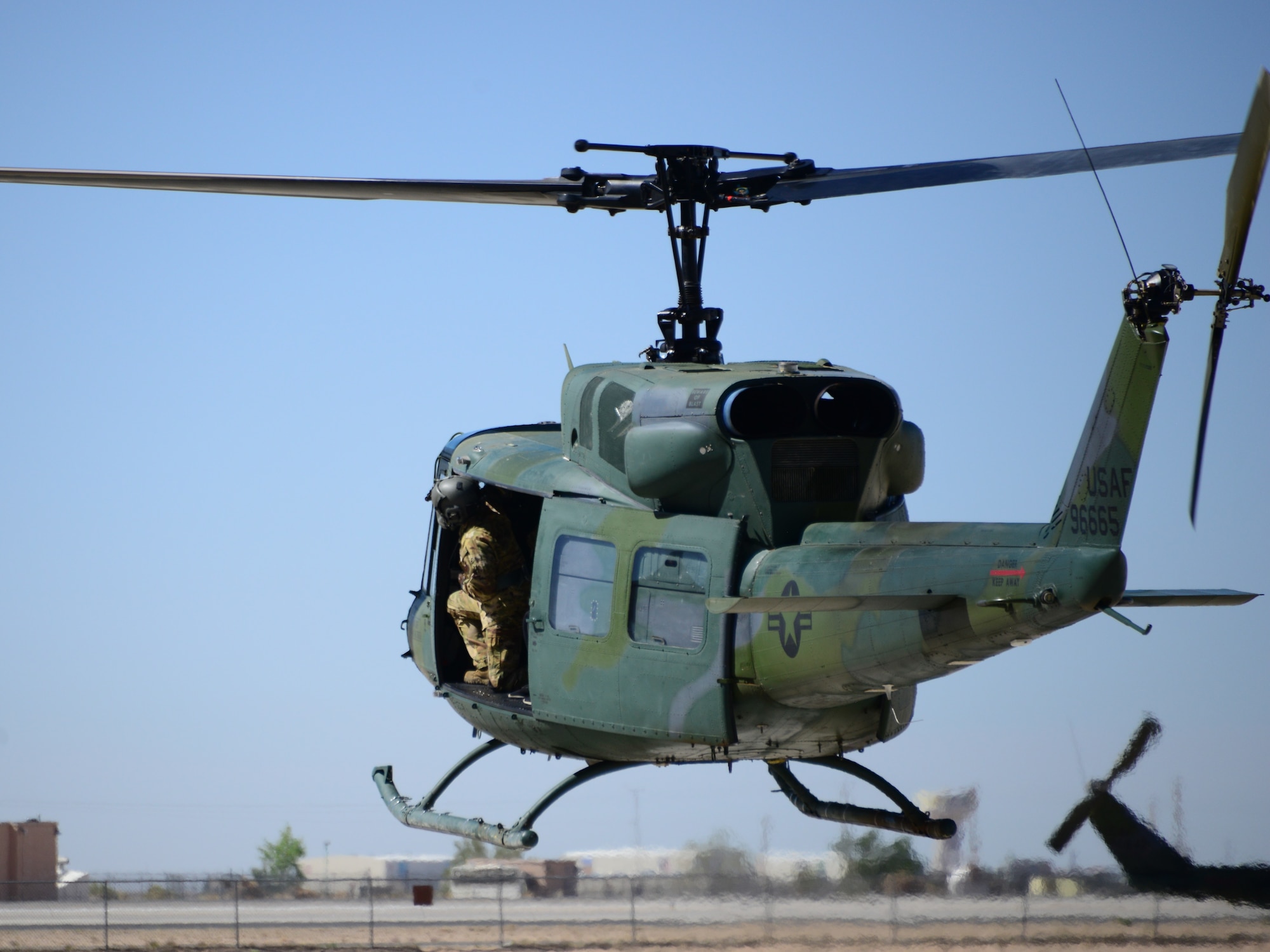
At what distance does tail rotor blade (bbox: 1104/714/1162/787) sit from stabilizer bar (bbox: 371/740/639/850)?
438 centimetres

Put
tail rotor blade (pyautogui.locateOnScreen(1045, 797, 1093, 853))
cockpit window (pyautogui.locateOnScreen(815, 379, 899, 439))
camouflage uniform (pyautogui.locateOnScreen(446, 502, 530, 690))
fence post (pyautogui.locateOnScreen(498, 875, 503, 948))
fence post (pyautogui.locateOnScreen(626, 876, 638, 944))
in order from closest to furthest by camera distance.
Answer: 1. cockpit window (pyautogui.locateOnScreen(815, 379, 899, 439))
2. camouflage uniform (pyautogui.locateOnScreen(446, 502, 530, 690))
3. tail rotor blade (pyautogui.locateOnScreen(1045, 797, 1093, 853))
4. fence post (pyautogui.locateOnScreen(626, 876, 638, 944))
5. fence post (pyautogui.locateOnScreen(498, 875, 503, 948))

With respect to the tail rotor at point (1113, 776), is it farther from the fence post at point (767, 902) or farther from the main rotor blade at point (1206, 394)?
the main rotor blade at point (1206, 394)

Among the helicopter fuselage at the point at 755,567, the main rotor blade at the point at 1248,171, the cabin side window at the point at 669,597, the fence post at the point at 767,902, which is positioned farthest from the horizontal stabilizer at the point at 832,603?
the fence post at the point at 767,902

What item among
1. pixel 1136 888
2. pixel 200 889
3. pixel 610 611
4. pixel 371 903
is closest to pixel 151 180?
pixel 610 611

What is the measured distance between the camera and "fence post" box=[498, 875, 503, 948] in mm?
19002

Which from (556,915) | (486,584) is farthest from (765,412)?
(556,915)

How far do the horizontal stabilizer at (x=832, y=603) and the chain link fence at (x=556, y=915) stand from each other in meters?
6.86

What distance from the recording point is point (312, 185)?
12.0 meters

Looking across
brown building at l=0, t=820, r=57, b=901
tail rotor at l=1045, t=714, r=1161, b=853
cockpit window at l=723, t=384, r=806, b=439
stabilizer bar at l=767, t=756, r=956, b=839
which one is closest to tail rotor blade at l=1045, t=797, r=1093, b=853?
tail rotor at l=1045, t=714, r=1161, b=853

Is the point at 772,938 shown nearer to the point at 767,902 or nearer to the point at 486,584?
the point at 767,902

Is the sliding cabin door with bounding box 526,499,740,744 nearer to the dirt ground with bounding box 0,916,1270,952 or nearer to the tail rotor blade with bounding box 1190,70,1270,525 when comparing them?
the tail rotor blade with bounding box 1190,70,1270,525

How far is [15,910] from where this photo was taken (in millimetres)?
23359

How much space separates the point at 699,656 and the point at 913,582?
1717 mm

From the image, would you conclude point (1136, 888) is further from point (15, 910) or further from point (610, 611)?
point (15, 910)
